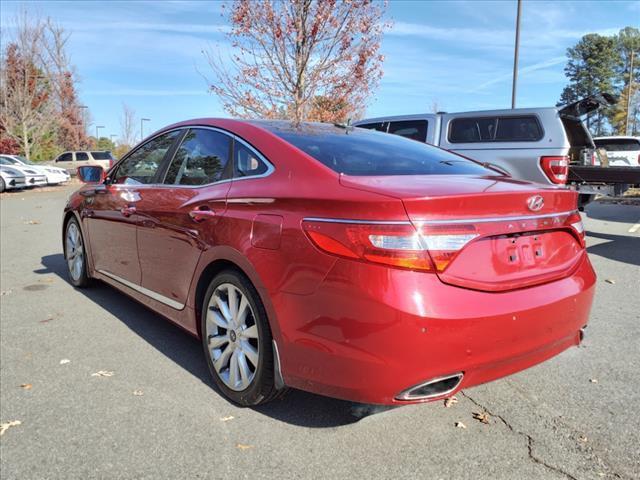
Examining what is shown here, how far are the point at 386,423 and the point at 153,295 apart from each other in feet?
6.45

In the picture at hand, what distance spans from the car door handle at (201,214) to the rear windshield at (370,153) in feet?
2.01

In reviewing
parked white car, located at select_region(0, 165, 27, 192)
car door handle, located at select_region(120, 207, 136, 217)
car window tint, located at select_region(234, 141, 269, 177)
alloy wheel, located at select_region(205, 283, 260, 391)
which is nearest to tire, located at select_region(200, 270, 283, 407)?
alloy wheel, located at select_region(205, 283, 260, 391)

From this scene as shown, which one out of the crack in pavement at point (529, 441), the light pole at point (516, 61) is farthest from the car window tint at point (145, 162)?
the light pole at point (516, 61)

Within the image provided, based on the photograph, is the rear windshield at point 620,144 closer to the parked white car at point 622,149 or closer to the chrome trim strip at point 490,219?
the parked white car at point 622,149

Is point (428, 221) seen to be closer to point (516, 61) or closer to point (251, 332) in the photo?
point (251, 332)

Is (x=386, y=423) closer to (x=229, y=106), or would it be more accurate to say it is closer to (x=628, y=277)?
(x=628, y=277)

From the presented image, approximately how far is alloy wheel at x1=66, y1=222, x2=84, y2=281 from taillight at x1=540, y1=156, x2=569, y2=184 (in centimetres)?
677

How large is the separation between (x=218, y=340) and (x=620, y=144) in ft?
51.8

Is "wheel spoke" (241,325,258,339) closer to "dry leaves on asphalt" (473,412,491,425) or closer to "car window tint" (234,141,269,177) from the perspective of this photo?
"car window tint" (234,141,269,177)

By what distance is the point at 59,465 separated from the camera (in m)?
2.46

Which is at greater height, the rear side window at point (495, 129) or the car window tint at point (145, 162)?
the rear side window at point (495, 129)

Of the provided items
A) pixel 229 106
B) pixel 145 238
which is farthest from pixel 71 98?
pixel 145 238

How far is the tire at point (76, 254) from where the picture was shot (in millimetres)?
5363

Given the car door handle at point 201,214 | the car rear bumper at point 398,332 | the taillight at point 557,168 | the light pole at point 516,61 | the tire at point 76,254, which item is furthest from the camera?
the light pole at point 516,61
